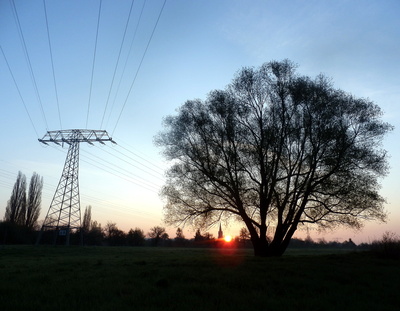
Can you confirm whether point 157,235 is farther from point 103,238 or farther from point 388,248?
point 388,248

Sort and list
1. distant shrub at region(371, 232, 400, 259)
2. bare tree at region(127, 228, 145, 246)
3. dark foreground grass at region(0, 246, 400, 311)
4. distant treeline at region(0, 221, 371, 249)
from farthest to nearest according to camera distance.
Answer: bare tree at region(127, 228, 145, 246) < distant treeline at region(0, 221, 371, 249) < distant shrub at region(371, 232, 400, 259) < dark foreground grass at region(0, 246, 400, 311)

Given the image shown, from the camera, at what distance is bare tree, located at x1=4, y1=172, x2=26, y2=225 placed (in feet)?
233

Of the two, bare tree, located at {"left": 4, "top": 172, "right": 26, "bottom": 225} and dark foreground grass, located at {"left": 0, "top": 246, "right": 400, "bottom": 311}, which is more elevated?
bare tree, located at {"left": 4, "top": 172, "right": 26, "bottom": 225}

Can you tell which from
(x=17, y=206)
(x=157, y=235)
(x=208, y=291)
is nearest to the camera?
(x=208, y=291)

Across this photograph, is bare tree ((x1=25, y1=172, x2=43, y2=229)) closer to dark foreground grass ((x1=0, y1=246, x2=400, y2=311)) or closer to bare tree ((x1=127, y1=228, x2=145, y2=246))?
bare tree ((x1=127, y1=228, x2=145, y2=246))

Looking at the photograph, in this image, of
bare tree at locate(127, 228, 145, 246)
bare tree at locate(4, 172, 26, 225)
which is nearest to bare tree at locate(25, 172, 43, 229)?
bare tree at locate(4, 172, 26, 225)

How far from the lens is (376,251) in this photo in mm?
21984

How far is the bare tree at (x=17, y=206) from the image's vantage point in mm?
70875

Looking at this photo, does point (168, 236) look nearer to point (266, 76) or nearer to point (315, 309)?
point (266, 76)

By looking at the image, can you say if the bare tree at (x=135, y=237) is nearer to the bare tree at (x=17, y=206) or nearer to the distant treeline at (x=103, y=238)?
the distant treeline at (x=103, y=238)

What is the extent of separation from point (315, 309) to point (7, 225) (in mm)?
69877

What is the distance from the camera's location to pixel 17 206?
71.9m

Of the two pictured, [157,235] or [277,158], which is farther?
[157,235]

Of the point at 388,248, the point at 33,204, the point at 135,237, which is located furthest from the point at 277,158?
the point at 135,237
